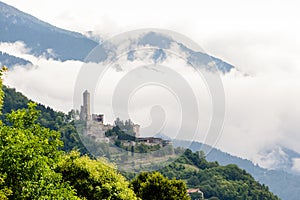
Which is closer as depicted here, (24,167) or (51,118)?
(24,167)

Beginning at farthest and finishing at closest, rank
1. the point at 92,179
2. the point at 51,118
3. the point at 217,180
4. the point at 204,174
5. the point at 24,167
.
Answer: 1. the point at 51,118
2. the point at 204,174
3. the point at 217,180
4. the point at 92,179
5. the point at 24,167

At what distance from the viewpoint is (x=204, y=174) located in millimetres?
170875

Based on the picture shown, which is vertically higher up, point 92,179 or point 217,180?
point 217,180

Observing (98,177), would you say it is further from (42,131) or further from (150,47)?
(150,47)

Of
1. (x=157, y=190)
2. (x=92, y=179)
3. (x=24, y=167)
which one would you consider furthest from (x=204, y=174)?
(x=24, y=167)

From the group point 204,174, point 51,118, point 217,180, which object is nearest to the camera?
point 217,180

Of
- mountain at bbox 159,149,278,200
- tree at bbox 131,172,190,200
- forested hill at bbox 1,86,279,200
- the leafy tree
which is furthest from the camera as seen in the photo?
forested hill at bbox 1,86,279,200

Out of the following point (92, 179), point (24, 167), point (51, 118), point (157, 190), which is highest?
point (51, 118)

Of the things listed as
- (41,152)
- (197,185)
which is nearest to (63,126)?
(197,185)

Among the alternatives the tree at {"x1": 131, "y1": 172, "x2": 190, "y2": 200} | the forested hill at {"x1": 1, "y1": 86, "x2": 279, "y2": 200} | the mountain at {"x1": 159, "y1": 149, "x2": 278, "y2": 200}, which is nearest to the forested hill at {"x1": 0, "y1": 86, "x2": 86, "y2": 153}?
the forested hill at {"x1": 1, "y1": 86, "x2": 279, "y2": 200}

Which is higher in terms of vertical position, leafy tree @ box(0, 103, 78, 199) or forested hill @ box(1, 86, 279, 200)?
forested hill @ box(1, 86, 279, 200)

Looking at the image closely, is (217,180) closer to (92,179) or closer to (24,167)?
(92,179)

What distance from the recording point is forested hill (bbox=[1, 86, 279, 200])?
526 feet

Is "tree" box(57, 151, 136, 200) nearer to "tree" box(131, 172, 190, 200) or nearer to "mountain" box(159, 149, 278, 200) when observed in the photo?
"tree" box(131, 172, 190, 200)
